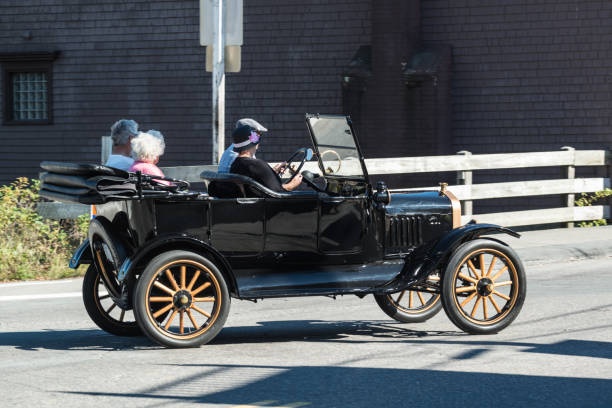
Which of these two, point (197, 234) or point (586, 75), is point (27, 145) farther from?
point (197, 234)

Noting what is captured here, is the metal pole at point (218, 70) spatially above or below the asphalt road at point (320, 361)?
above

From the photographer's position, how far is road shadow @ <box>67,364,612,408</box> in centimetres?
554

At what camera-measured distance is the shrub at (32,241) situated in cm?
1133

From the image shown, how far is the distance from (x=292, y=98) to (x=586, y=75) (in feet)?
17.5

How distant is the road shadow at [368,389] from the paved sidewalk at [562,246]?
6119mm

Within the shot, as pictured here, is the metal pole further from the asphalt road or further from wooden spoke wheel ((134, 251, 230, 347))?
wooden spoke wheel ((134, 251, 230, 347))

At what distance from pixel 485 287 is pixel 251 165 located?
1.96m

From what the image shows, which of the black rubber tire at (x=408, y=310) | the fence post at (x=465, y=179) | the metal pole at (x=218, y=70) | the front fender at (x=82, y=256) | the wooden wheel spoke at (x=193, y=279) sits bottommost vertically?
the black rubber tire at (x=408, y=310)

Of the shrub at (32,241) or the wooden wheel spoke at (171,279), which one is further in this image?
the shrub at (32,241)

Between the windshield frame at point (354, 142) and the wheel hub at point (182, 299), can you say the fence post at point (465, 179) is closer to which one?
the windshield frame at point (354, 142)

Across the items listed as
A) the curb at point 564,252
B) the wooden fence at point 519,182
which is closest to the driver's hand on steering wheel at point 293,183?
the curb at point 564,252

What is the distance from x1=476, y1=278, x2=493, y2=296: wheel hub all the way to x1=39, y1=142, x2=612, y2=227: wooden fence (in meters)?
5.52

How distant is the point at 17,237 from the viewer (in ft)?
39.2

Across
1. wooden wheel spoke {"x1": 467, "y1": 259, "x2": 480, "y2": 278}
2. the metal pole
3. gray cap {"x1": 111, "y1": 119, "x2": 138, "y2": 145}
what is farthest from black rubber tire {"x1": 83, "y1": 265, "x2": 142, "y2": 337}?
the metal pole
